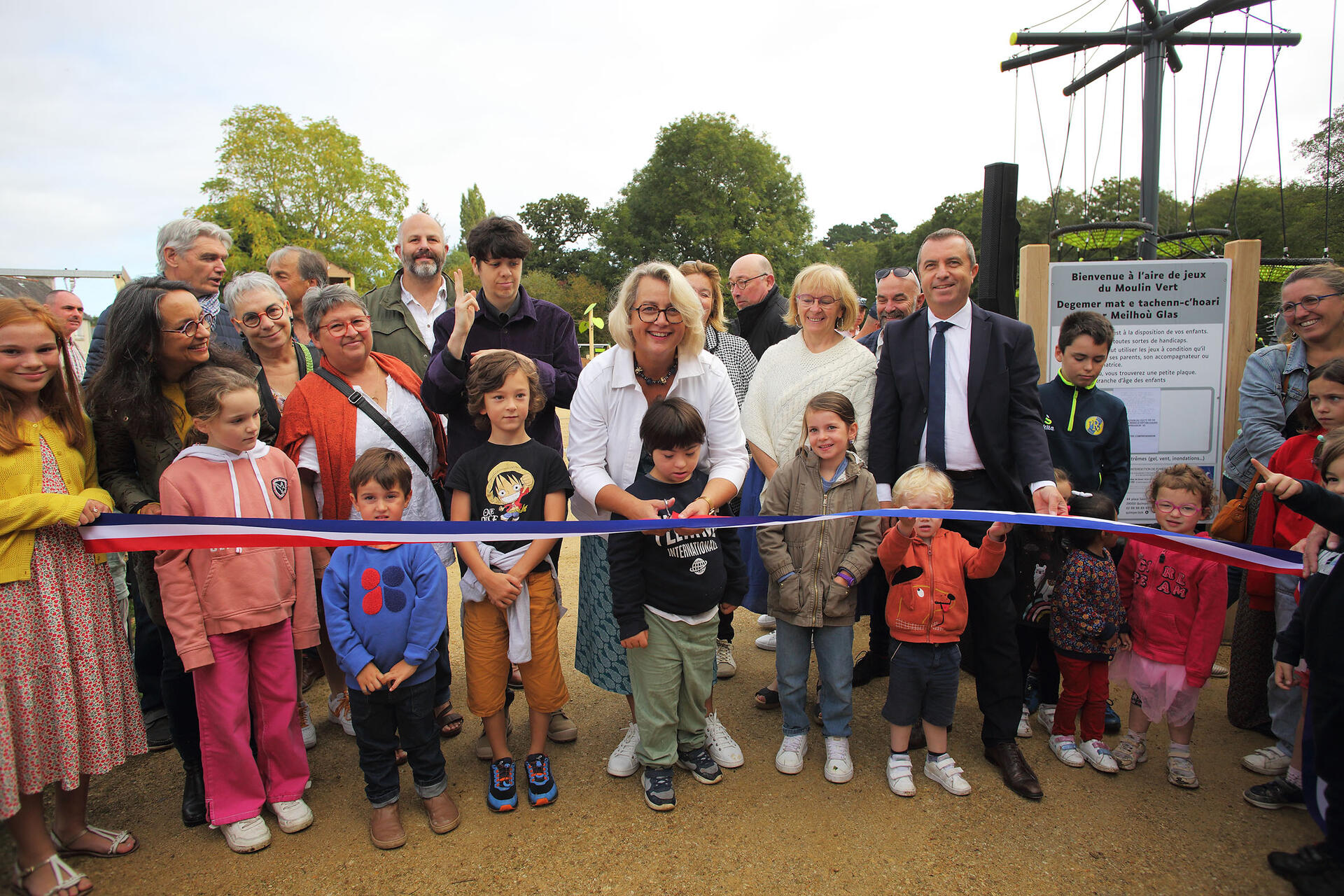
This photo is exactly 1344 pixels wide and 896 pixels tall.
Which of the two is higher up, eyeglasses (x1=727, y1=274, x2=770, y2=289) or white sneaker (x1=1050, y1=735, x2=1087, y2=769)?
eyeglasses (x1=727, y1=274, x2=770, y2=289)

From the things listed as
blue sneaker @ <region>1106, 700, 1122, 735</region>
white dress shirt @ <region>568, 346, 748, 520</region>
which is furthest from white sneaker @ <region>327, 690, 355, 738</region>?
blue sneaker @ <region>1106, 700, 1122, 735</region>

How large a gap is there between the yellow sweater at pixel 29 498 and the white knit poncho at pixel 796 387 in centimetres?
299

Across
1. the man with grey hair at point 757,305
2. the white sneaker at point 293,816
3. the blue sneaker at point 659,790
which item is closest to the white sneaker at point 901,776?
the blue sneaker at point 659,790

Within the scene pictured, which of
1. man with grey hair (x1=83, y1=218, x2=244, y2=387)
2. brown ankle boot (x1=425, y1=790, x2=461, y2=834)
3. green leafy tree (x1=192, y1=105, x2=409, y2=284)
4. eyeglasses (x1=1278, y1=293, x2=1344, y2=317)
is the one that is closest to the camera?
brown ankle boot (x1=425, y1=790, x2=461, y2=834)

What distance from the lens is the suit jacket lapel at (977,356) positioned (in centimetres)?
331

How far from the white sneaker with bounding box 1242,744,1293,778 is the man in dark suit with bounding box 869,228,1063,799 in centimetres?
109

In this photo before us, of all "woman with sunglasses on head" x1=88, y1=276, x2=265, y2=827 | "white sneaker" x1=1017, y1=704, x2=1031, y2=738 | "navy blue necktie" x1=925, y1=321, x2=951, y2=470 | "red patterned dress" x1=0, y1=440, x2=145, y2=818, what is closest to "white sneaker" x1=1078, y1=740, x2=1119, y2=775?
"white sneaker" x1=1017, y1=704, x2=1031, y2=738

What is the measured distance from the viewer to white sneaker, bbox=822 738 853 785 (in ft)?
10.6

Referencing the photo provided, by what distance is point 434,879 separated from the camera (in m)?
2.64

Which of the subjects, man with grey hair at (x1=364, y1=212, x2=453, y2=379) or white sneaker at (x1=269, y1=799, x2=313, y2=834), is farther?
man with grey hair at (x1=364, y1=212, x2=453, y2=379)

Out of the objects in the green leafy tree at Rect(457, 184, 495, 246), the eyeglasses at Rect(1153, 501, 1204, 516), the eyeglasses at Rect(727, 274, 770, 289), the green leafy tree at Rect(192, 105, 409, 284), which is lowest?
the eyeglasses at Rect(1153, 501, 1204, 516)

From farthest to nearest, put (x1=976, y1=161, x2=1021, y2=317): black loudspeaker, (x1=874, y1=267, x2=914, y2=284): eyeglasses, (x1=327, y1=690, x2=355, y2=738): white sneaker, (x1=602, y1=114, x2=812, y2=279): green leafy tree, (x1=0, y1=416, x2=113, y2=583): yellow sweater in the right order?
(x1=602, y1=114, x2=812, y2=279): green leafy tree < (x1=874, y1=267, x2=914, y2=284): eyeglasses < (x1=976, y1=161, x2=1021, y2=317): black loudspeaker < (x1=327, y1=690, x2=355, y2=738): white sneaker < (x1=0, y1=416, x2=113, y2=583): yellow sweater

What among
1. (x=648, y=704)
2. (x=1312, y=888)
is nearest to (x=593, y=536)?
(x=648, y=704)

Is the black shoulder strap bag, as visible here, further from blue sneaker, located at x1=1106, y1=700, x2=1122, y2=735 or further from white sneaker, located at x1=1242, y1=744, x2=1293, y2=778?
white sneaker, located at x1=1242, y1=744, x2=1293, y2=778
